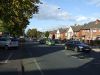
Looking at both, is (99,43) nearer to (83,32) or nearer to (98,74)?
(83,32)

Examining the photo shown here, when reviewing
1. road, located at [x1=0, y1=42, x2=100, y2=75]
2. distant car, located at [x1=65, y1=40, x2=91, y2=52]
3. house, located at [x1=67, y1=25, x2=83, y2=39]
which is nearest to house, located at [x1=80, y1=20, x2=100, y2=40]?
house, located at [x1=67, y1=25, x2=83, y2=39]

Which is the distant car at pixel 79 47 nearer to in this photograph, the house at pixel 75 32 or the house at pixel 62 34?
the house at pixel 75 32

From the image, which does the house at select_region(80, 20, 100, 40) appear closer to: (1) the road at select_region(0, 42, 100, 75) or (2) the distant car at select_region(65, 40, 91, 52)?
(2) the distant car at select_region(65, 40, 91, 52)

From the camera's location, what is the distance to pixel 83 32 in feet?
425

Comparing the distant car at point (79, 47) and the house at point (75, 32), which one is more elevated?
the house at point (75, 32)

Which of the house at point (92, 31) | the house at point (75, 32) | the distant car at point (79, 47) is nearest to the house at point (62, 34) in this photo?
the house at point (75, 32)

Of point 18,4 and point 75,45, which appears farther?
point 75,45

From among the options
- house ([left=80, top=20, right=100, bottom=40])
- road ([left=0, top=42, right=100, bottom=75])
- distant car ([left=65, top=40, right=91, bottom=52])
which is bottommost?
road ([left=0, top=42, right=100, bottom=75])

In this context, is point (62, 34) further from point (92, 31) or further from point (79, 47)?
point (79, 47)

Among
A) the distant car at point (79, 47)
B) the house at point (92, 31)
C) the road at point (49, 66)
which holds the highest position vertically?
the house at point (92, 31)

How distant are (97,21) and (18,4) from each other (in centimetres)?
10365

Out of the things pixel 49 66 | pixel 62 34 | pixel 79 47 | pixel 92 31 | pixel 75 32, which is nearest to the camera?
pixel 49 66

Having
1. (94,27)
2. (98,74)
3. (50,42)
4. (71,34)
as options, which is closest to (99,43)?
(50,42)

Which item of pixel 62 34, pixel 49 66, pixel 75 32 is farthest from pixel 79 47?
pixel 62 34
